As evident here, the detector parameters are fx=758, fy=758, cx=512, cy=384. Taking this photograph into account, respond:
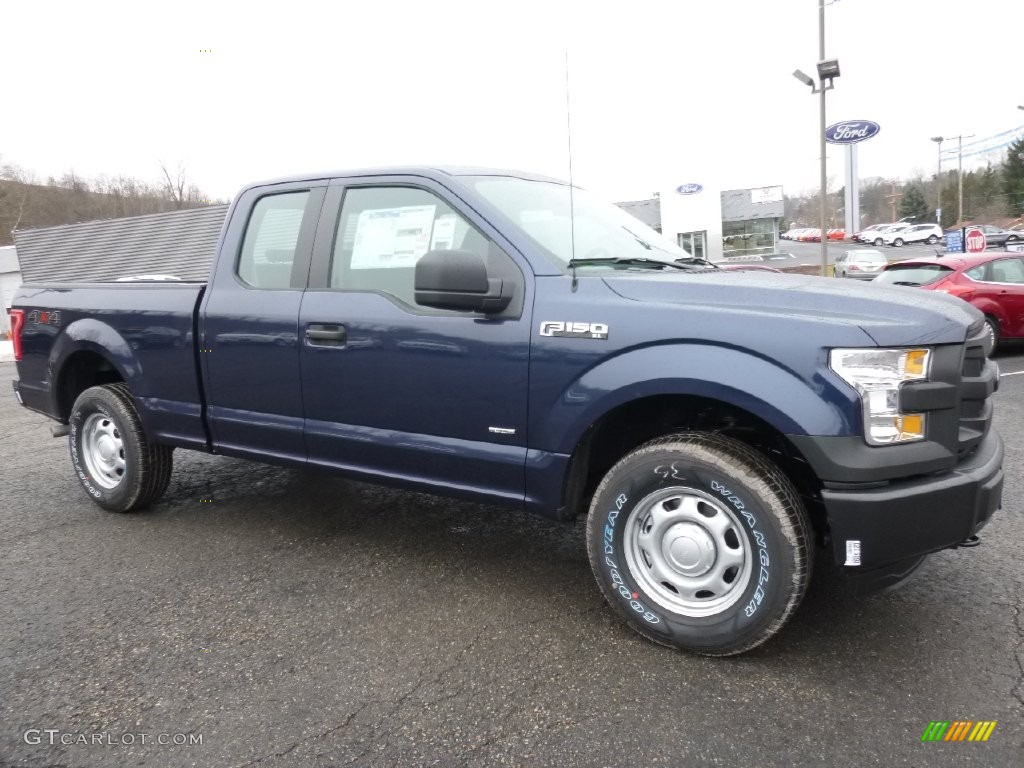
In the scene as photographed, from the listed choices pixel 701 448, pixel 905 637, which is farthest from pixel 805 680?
pixel 701 448

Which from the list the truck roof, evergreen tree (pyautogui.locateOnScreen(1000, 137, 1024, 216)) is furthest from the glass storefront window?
the truck roof

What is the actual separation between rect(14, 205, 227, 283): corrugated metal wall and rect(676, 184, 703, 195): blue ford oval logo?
38.4 meters

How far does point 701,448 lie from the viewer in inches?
107

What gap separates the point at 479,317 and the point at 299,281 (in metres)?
1.12

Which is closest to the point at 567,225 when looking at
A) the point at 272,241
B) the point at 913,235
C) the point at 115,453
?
the point at 272,241

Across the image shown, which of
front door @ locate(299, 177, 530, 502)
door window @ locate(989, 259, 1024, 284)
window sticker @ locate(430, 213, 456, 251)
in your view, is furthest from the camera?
door window @ locate(989, 259, 1024, 284)

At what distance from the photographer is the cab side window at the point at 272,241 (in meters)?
3.84

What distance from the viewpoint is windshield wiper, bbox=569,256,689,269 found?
10.6 feet

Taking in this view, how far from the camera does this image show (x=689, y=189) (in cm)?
4153

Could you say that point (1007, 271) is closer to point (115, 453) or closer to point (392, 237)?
point (392, 237)

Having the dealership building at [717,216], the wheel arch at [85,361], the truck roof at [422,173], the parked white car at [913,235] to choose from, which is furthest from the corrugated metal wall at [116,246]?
the parked white car at [913,235]

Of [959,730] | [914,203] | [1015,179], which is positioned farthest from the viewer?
[914,203]

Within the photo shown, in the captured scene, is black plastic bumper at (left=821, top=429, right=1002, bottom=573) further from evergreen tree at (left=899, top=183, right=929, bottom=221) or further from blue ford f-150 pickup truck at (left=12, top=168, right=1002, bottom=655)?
evergreen tree at (left=899, top=183, right=929, bottom=221)

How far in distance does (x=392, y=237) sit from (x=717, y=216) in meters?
39.6
